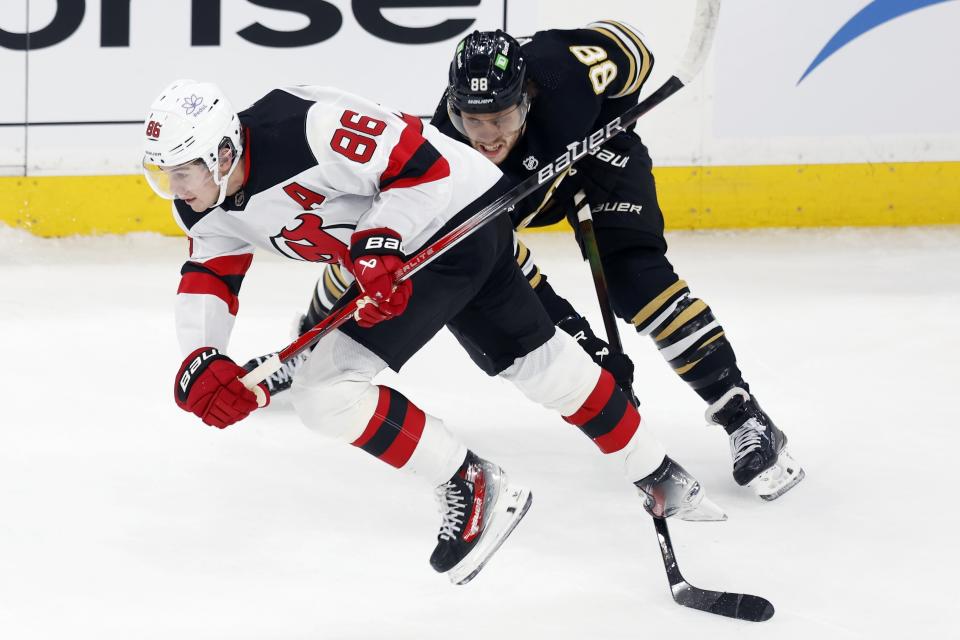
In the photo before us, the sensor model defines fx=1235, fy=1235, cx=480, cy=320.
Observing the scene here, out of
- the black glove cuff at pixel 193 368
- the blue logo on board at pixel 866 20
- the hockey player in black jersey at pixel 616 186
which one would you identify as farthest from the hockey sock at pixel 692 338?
the blue logo on board at pixel 866 20

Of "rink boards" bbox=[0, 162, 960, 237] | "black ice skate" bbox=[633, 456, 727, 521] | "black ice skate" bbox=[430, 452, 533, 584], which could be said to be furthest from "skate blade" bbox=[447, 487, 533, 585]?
"rink boards" bbox=[0, 162, 960, 237]

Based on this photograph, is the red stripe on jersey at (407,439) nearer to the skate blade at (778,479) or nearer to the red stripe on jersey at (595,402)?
the red stripe on jersey at (595,402)

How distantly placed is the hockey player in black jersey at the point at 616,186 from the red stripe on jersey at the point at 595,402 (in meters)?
0.43

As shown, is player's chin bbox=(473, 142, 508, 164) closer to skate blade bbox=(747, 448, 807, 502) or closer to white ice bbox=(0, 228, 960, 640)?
white ice bbox=(0, 228, 960, 640)

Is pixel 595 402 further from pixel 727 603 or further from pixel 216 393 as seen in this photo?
pixel 216 393

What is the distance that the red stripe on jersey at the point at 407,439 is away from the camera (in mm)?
2156

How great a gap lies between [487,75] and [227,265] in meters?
0.65

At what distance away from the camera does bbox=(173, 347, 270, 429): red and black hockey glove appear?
2068mm

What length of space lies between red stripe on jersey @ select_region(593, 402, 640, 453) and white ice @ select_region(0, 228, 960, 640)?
0.69 feet

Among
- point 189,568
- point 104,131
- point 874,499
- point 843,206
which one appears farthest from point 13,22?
point 874,499

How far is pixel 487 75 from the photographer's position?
249 centimetres

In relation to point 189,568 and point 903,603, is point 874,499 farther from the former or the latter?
point 189,568

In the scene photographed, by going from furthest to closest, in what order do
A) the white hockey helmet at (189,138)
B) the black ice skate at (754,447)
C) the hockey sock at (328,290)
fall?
the hockey sock at (328,290)
the black ice skate at (754,447)
the white hockey helmet at (189,138)

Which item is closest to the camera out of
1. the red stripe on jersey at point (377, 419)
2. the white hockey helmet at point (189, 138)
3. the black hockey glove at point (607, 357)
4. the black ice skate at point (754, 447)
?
the white hockey helmet at point (189, 138)
